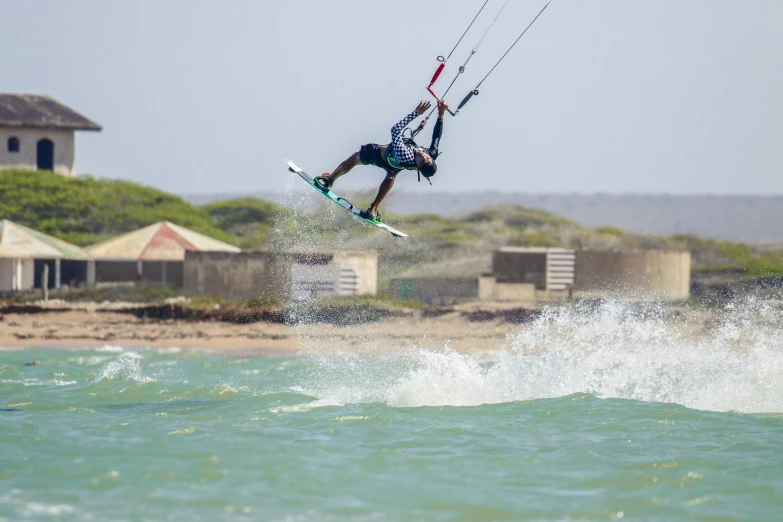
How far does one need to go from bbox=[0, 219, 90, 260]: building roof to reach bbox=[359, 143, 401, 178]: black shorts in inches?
665

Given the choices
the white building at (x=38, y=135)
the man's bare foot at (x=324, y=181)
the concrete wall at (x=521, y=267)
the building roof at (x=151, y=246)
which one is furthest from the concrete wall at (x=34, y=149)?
the man's bare foot at (x=324, y=181)

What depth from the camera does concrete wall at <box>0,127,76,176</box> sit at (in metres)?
39.8

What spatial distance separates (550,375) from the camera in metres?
13.7

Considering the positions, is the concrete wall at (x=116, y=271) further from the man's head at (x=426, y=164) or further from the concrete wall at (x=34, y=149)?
the man's head at (x=426, y=164)

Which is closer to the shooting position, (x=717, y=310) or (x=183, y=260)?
(x=717, y=310)

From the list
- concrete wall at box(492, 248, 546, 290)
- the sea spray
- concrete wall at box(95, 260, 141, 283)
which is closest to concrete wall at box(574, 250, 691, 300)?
concrete wall at box(492, 248, 546, 290)

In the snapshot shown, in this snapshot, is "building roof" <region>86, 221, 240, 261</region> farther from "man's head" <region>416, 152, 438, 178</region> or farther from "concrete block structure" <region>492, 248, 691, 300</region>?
"man's head" <region>416, 152, 438, 178</region>

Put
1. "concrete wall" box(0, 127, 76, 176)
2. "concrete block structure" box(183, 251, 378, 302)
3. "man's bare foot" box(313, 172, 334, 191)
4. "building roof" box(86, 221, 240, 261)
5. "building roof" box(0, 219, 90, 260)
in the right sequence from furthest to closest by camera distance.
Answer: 1. "concrete wall" box(0, 127, 76, 176)
2. "building roof" box(86, 221, 240, 261)
3. "concrete block structure" box(183, 251, 378, 302)
4. "building roof" box(0, 219, 90, 260)
5. "man's bare foot" box(313, 172, 334, 191)

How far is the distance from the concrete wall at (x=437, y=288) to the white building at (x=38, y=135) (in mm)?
18633

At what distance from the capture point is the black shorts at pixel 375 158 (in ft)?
36.7

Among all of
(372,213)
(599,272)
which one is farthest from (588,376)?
(599,272)

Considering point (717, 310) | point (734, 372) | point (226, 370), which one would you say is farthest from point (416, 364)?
point (717, 310)

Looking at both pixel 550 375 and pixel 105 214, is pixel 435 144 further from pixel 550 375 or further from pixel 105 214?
pixel 105 214

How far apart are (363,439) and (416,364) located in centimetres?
725
